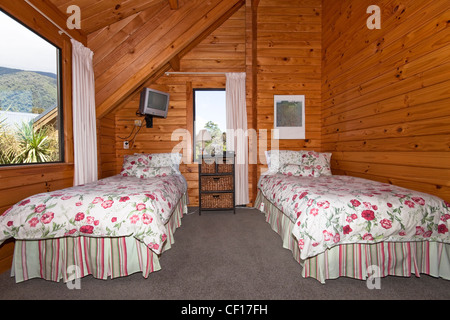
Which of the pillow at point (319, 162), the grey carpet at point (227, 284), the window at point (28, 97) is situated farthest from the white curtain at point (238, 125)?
the window at point (28, 97)

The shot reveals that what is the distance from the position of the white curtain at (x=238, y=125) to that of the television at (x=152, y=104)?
96 centimetres

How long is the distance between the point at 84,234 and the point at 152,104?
2223 millimetres

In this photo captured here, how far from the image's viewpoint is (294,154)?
10.3 feet

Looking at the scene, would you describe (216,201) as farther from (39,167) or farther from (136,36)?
(136,36)

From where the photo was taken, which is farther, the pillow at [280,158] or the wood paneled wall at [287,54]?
the wood paneled wall at [287,54]

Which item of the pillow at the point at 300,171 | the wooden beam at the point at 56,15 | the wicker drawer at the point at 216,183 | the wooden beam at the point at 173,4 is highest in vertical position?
the wooden beam at the point at 173,4

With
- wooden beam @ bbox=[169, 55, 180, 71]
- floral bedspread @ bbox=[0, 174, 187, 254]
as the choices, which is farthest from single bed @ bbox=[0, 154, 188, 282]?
wooden beam @ bbox=[169, 55, 180, 71]

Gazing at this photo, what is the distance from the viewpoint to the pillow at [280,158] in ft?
10.2

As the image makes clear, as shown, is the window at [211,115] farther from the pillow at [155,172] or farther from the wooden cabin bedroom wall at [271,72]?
the pillow at [155,172]

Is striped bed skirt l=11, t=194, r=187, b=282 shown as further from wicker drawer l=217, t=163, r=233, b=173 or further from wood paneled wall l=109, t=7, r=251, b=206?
wood paneled wall l=109, t=7, r=251, b=206

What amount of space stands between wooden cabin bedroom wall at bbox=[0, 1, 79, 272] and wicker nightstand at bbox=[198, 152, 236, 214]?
1.56 metres

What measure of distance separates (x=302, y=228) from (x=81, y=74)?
2.53m

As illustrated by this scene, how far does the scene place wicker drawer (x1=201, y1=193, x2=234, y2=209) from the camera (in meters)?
3.22

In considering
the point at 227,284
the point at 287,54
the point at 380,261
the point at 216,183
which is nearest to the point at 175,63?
the point at 287,54
